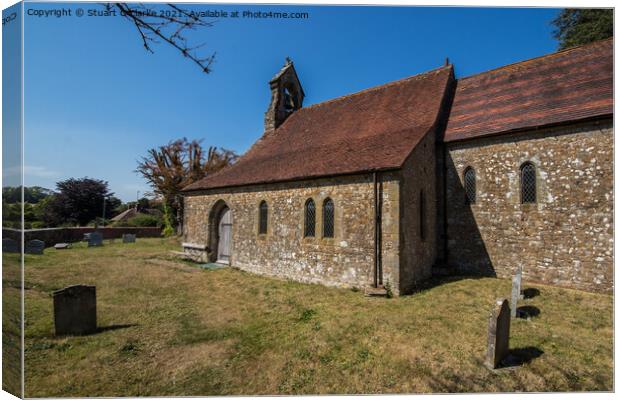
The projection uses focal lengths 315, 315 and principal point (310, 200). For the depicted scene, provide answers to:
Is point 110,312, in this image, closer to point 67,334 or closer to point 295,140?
point 67,334

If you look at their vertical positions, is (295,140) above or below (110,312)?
above

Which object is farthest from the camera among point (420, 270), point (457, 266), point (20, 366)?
point (457, 266)

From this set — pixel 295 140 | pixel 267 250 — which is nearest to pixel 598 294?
pixel 267 250

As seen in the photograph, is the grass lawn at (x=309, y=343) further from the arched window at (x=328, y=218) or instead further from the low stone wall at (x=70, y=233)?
Result: the low stone wall at (x=70, y=233)

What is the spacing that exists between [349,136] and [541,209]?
7.06 metres

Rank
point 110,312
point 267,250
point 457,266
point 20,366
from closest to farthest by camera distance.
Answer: point 20,366 < point 110,312 < point 457,266 < point 267,250

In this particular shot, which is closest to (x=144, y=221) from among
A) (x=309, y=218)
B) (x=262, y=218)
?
(x=262, y=218)

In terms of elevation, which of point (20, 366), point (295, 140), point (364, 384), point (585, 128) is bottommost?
point (364, 384)

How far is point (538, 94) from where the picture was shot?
10797 millimetres

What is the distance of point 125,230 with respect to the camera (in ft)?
102

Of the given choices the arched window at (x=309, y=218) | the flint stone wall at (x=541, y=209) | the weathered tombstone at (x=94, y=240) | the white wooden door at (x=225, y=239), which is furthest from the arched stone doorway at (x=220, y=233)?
the weathered tombstone at (x=94, y=240)

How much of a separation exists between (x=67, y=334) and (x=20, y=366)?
219 centimetres

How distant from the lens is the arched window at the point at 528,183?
999cm

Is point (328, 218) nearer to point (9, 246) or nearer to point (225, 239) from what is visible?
point (225, 239)
